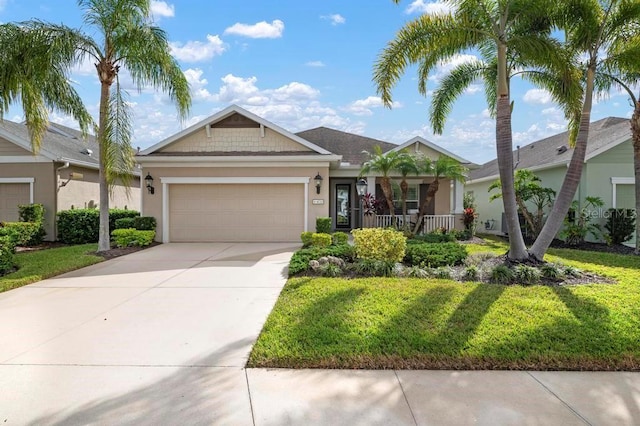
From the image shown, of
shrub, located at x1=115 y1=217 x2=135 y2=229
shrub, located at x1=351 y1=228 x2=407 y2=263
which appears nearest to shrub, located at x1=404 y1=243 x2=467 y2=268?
shrub, located at x1=351 y1=228 x2=407 y2=263

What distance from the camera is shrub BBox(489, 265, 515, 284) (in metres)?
7.13

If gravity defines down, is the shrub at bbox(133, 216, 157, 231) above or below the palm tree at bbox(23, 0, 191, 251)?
below

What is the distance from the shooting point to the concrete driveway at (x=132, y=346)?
318cm

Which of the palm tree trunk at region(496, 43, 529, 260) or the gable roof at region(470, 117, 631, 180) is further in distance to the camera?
the gable roof at region(470, 117, 631, 180)

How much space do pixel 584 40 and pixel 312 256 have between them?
26.1ft

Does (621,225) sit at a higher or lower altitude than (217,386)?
higher

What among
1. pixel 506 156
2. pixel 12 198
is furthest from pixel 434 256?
pixel 12 198

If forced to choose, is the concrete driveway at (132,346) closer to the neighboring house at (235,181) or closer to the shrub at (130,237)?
the shrub at (130,237)

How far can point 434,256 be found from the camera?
342 inches

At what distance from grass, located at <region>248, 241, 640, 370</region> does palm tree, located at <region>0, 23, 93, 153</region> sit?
8.17m

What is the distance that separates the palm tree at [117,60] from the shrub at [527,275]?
407 inches

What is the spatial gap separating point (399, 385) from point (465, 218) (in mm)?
12803

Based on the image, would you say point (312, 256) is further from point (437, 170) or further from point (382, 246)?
point (437, 170)

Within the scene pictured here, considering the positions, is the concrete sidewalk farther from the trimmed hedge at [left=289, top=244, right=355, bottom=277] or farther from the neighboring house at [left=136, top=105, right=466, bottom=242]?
the neighboring house at [left=136, top=105, right=466, bottom=242]
